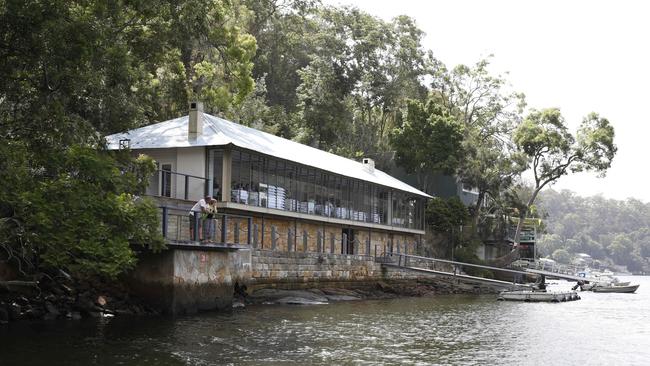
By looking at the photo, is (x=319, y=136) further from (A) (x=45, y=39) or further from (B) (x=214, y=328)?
(A) (x=45, y=39)

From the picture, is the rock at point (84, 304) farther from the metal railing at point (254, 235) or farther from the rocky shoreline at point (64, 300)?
the metal railing at point (254, 235)

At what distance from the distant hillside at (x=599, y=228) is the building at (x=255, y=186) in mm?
126576

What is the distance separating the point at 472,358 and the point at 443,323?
7.96 meters

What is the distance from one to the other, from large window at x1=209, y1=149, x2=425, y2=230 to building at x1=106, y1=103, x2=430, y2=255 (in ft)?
0.15

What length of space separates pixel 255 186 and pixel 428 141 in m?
27.4

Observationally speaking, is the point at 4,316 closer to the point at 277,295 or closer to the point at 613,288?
the point at 277,295

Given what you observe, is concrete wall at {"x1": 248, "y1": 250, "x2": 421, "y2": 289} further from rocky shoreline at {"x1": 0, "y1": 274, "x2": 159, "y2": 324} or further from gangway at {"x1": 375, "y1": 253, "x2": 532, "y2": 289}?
rocky shoreline at {"x1": 0, "y1": 274, "x2": 159, "y2": 324}

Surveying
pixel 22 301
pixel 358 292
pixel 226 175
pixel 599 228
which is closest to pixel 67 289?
pixel 22 301

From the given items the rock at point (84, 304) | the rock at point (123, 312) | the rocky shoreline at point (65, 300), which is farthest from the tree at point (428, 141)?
the rock at point (84, 304)

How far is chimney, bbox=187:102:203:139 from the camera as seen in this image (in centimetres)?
3162

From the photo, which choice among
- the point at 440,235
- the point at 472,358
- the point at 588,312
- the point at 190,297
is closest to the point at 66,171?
the point at 190,297

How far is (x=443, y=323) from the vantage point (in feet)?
80.6

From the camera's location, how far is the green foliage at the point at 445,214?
5481 centimetres

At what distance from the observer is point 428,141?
5738cm
